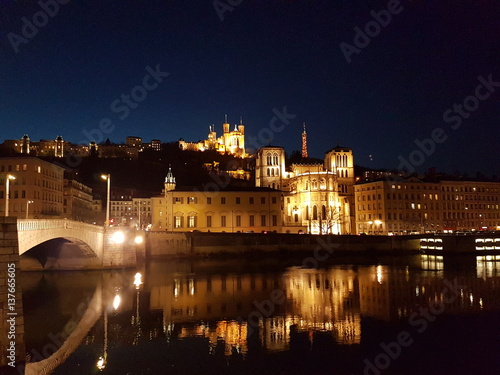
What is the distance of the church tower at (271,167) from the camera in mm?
123812

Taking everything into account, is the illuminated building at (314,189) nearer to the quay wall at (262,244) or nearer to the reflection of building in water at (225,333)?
the quay wall at (262,244)

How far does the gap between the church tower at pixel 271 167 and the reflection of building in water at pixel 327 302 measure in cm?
7031

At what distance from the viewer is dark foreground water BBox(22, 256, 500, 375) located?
67.4 ft

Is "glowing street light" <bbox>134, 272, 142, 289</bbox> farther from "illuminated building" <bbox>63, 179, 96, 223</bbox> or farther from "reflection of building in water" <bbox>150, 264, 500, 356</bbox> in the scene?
"illuminated building" <bbox>63, 179, 96, 223</bbox>

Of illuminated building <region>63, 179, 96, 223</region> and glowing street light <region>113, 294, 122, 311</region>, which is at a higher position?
illuminated building <region>63, 179, 96, 223</region>

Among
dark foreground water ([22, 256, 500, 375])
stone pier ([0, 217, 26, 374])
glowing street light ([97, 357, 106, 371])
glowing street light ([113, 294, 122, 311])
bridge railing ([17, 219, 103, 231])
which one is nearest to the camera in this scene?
stone pier ([0, 217, 26, 374])

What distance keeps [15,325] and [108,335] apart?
7756 millimetres

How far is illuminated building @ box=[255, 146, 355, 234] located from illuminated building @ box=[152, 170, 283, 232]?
13064 mm

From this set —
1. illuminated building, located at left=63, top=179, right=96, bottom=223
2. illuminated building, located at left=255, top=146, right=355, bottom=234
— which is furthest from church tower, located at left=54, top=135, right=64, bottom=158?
illuminated building, located at left=255, top=146, right=355, bottom=234

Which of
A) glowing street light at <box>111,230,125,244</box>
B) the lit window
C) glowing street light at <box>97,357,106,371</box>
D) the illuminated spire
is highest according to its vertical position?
the illuminated spire

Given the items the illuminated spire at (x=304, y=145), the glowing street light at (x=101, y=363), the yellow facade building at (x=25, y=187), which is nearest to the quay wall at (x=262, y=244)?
the yellow facade building at (x=25, y=187)

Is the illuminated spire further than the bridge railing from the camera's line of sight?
Yes

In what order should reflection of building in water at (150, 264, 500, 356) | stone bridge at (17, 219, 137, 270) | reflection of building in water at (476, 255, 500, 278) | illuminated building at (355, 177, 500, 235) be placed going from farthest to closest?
illuminated building at (355, 177, 500, 235), reflection of building in water at (476, 255, 500, 278), stone bridge at (17, 219, 137, 270), reflection of building in water at (150, 264, 500, 356)

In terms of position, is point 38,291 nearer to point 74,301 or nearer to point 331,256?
point 74,301
